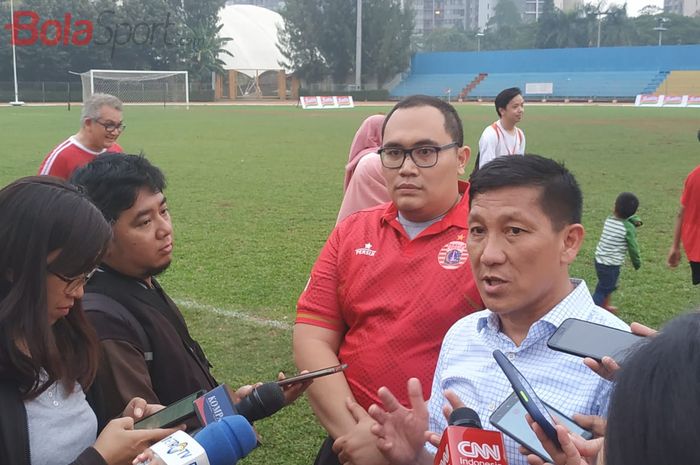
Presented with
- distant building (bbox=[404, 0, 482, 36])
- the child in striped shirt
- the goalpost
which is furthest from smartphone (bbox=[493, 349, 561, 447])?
distant building (bbox=[404, 0, 482, 36])

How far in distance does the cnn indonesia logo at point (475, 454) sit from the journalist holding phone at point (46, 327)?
2.49 feet

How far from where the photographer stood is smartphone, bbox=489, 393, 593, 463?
151 centimetres

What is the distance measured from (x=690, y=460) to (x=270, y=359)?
4.65 metres

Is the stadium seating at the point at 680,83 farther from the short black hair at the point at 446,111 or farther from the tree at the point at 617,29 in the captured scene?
the short black hair at the point at 446,111

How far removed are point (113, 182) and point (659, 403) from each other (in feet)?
6.57

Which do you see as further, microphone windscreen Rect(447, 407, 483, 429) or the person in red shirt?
the person in red shirt

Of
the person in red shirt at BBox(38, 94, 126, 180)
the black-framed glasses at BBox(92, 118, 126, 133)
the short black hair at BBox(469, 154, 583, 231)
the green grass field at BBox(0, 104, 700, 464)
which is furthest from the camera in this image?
the black-framed glasses at BBox(92, 118, 126, 133)

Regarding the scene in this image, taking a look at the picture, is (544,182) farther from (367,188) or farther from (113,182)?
(367,188)

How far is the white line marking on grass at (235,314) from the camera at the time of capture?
6.16m

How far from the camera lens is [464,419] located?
64.1 inches

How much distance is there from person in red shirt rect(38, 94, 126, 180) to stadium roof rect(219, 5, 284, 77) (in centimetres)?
7065

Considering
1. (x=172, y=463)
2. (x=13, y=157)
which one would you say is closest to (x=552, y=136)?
(x=13, y=157)

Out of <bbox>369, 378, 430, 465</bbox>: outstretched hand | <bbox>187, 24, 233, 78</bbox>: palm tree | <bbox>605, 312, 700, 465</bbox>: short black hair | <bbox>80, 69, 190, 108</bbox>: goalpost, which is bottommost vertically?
<bbox>369, 378, 430, 465</bbox>: outstretched hand

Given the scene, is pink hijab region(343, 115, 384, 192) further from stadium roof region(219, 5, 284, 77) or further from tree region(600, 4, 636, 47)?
tree region(600, 4, 636, 47)
